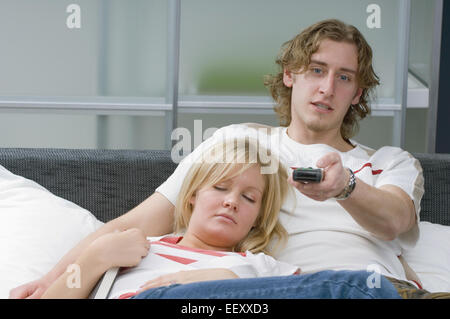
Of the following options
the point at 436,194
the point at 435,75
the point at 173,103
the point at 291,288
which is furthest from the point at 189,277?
the point at 435,75

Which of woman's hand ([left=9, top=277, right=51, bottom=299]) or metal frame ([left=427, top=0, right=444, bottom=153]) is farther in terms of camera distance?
metal frame ([left=427, top=0, right=444, bottom=153])

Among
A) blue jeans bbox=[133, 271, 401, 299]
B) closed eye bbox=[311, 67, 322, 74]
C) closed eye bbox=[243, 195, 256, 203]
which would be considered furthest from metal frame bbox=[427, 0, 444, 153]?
blue jeans bbox=[133, 271, 401, 299]

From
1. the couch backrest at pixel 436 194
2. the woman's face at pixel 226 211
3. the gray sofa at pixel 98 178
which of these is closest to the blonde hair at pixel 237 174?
the woman's face at pixel 226 211

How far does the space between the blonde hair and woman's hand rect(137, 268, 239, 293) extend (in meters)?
0.23

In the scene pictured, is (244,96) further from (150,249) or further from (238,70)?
(150,249)

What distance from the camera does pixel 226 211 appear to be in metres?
1.20

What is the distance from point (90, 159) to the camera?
1.61 meters

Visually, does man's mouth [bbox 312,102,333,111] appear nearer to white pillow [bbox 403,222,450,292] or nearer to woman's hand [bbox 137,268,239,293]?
white pillow [bbox 403,222,450,292]

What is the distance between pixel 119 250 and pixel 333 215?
19.9 inches

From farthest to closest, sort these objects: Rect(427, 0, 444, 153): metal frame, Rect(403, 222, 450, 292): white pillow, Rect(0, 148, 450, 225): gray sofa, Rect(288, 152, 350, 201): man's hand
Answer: Rect(427, 0, 444, 153): metal frame → Rect(0, 148, 450, 225): gray sofa → Rect(403, 222, 450, 292): white pillow → Rect(288, 152, 350, 201): man's hand

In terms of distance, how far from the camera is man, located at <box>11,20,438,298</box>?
1.18 m

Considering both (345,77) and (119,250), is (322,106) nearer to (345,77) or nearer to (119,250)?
(345,77)

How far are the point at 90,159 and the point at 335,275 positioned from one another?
95 cm

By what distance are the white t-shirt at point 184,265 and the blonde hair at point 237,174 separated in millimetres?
116
